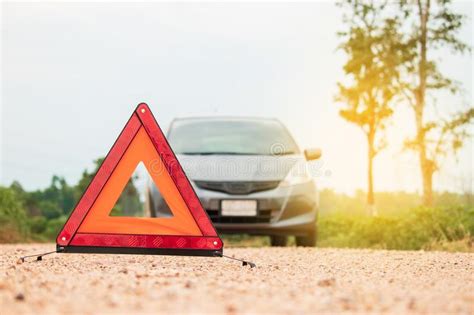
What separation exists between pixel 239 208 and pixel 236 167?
1.93 feet

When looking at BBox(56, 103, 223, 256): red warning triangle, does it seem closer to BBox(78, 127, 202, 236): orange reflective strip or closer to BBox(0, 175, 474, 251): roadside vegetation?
BBox(78, 127, 202, 236): orange reflective strip

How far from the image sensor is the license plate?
892 centimetres

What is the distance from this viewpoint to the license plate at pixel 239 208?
8.92 metres

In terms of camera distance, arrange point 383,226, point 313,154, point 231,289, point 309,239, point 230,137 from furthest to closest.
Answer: point 383,226 < point 230,137 < point 309,239 < point 313,154 < point 231,289

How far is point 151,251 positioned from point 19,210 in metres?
12.3

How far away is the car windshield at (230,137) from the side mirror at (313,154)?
1.12 ft

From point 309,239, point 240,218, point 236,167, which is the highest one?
point 236,167

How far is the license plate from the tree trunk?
41.4 ft

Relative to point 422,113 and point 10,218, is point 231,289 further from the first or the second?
point 422,113

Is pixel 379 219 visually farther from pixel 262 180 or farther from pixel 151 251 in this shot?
pixel 151 251

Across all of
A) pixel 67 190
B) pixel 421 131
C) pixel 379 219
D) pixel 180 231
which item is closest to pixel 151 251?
pixel 180 231

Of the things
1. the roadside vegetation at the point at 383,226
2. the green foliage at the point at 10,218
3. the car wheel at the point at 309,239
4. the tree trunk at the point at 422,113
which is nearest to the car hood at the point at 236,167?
the car wheel at the point at 309,239

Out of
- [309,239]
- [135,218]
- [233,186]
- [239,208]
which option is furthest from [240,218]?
[135,218]

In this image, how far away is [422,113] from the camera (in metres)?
22.8
